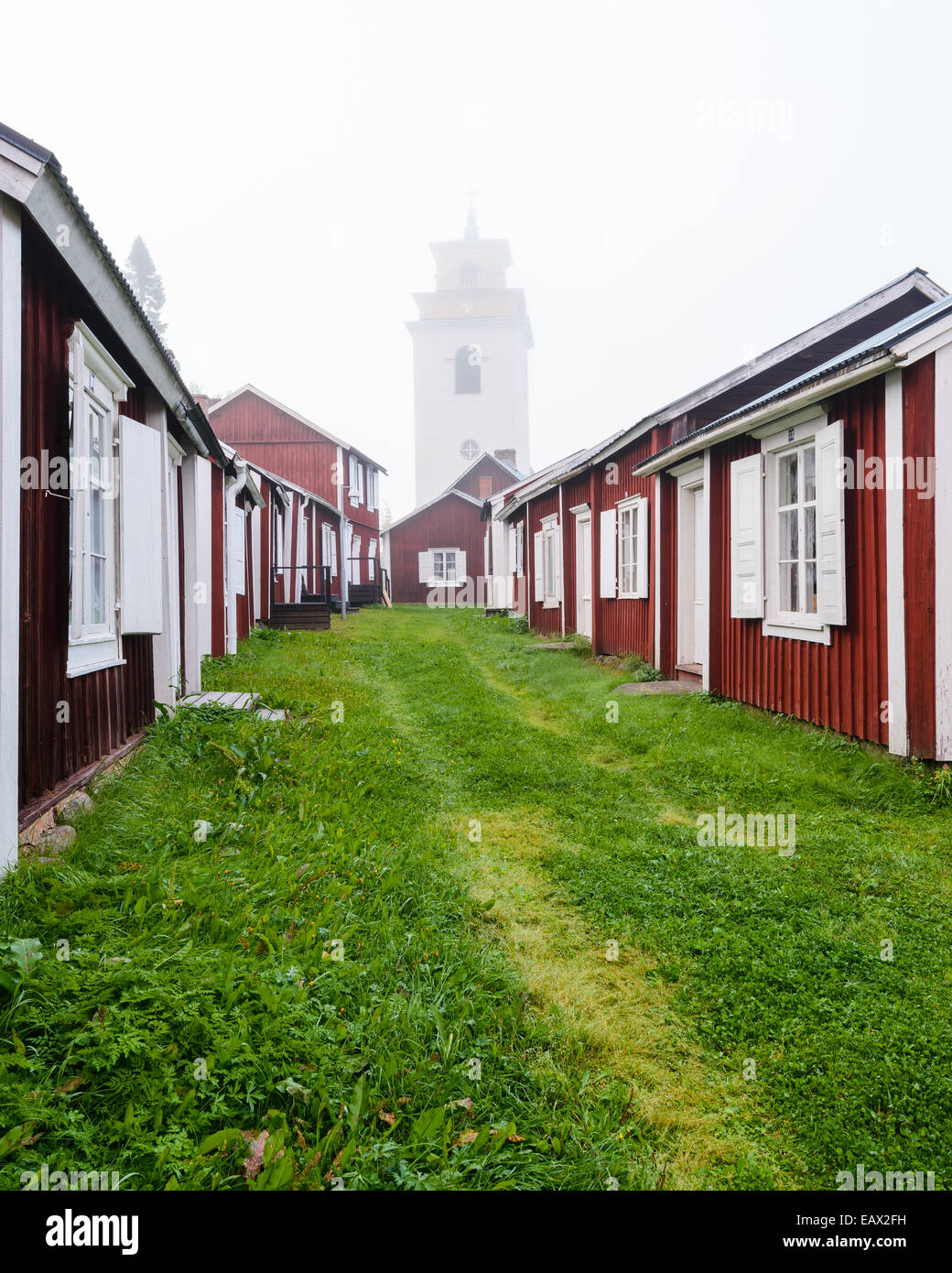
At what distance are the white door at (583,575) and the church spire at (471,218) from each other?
45819mm

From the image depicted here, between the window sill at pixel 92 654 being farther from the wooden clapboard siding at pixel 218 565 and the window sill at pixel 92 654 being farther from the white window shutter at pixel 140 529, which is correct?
the wooden clapboard siding at pixel 218 565

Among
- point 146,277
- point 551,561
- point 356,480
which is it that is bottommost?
point 551,561

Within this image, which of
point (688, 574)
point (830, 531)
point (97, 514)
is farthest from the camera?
point (688, 574)

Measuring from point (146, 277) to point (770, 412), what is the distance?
48.3 metres

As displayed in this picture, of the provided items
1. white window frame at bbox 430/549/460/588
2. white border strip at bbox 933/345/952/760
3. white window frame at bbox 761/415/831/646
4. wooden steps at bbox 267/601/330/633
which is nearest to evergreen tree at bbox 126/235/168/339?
white window frame at bbox 430/549/460/588

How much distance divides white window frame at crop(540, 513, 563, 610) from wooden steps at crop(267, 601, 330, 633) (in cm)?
469

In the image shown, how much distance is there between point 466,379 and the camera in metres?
46.0

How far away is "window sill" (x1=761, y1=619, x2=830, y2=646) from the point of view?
656 cm

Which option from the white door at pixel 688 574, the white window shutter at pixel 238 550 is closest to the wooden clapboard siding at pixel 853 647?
the white door at pixel 688 574

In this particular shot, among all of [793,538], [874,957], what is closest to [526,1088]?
[874,957]

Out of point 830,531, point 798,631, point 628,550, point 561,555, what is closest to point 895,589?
point 830,531

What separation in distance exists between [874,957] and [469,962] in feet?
5.37

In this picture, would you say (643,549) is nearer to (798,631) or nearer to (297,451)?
(798,631)

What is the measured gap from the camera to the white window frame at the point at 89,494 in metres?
4.31
